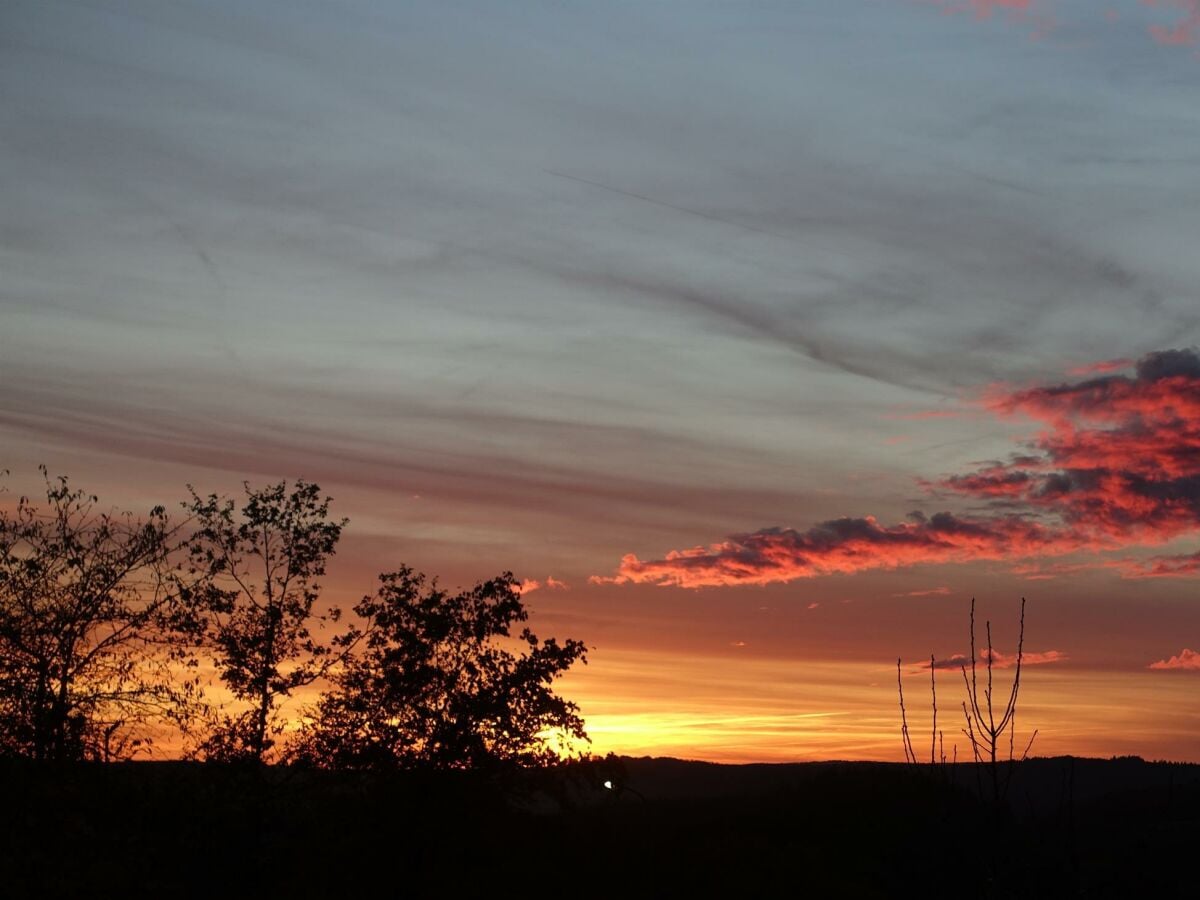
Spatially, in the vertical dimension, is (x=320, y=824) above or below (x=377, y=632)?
below

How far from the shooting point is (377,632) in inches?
1763

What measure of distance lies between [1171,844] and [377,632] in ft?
118

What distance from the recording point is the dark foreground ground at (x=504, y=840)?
1250 inches

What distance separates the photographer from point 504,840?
44.8 metres

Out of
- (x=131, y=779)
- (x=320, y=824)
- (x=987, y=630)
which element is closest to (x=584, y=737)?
(x=320, y=824)

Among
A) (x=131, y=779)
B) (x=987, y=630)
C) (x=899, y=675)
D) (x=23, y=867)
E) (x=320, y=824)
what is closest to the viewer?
(x=987, y=630)

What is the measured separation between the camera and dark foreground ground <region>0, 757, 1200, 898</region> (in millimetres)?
31750

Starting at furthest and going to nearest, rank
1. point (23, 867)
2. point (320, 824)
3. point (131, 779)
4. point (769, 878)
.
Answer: point (769, 878) < point (320, 824) < point (131, 779) < point (23, 867)

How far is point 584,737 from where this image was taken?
43938 millimetres

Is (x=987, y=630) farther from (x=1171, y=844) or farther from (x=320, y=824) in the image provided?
(x=1171, y=844)

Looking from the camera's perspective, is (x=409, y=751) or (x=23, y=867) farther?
(x=409, y=751)

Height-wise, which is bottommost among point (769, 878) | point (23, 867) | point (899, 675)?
point (769, 878)

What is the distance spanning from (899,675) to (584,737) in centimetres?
2252

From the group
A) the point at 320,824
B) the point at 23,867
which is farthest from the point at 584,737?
the point at 23,867
